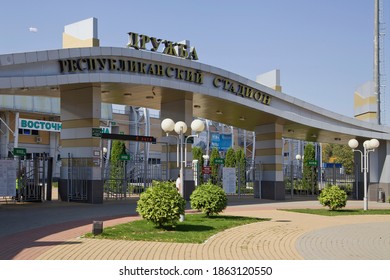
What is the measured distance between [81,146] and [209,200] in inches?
335

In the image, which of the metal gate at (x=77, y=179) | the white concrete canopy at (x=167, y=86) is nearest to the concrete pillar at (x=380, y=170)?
the white concrete canopy at (x=167, y=86)

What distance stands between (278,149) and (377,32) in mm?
13979

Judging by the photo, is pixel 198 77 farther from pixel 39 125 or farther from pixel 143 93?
pixel 39 125

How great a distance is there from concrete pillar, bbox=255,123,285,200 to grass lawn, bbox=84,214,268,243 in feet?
45.7

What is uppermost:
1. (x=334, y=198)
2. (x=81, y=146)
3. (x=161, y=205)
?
(x=81, y=146)

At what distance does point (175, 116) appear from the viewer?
24734mm

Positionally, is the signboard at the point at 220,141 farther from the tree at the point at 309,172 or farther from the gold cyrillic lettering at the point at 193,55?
the gold cyrillic lettering at the point at 193,55

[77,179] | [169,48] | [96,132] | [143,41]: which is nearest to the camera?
[143,41]

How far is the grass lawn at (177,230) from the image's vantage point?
441 inches

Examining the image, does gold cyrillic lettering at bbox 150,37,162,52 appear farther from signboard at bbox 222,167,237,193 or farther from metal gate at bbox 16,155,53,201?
signboard at bbox 222,167,237,193

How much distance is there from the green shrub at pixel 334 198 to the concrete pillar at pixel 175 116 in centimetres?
699

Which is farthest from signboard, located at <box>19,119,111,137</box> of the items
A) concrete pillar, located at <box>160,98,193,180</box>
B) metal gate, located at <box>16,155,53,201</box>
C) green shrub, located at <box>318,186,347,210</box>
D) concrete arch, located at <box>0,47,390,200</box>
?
green shrub, located at <box>318,186,347,210</box>

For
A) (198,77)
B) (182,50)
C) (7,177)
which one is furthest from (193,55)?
(7,177)
